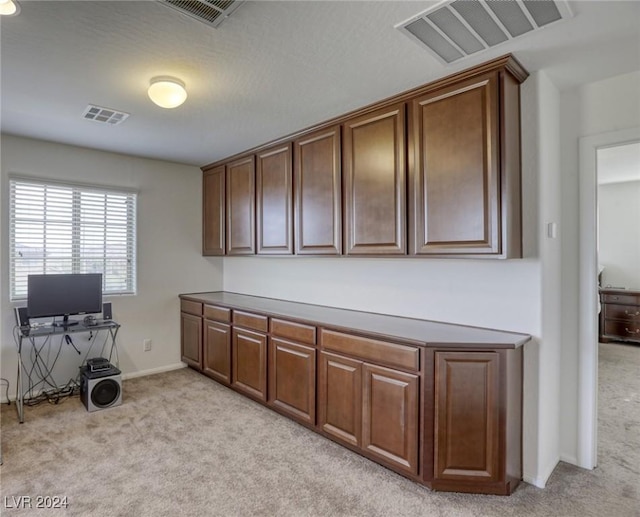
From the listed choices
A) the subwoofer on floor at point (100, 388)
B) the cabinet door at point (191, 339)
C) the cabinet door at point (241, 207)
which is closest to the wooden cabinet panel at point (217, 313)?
the cabinet door at point (191, 339)

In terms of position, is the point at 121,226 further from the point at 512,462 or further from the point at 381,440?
the point at 512,462

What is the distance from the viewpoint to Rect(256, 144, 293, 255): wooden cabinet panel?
3.48 m

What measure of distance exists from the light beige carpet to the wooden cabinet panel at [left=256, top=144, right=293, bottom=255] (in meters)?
1.54

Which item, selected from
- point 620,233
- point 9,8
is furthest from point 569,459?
point 620,233

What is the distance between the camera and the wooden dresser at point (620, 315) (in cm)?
545

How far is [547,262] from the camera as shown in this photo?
231 centimetres

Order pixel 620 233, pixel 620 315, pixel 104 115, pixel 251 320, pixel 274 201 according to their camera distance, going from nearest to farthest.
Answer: pixel 104 115, pixel 251 320, pixel 274 201, pixel 620 315, pixel 620 233

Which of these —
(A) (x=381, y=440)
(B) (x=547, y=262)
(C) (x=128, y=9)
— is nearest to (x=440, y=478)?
(A) (x=381, y=440)

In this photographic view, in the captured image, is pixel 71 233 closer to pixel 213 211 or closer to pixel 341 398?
pixel 213 211

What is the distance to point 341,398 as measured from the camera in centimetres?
261

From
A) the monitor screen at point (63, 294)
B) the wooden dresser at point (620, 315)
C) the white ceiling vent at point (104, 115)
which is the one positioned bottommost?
the wooden dresser at point (620, 315)

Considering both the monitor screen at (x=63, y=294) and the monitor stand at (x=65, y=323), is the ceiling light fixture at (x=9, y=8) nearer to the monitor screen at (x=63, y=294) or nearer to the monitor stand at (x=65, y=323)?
the monitor screen at (x=63, y=294)

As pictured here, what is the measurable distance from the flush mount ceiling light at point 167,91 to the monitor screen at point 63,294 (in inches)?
82.5

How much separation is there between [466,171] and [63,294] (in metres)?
3.58
